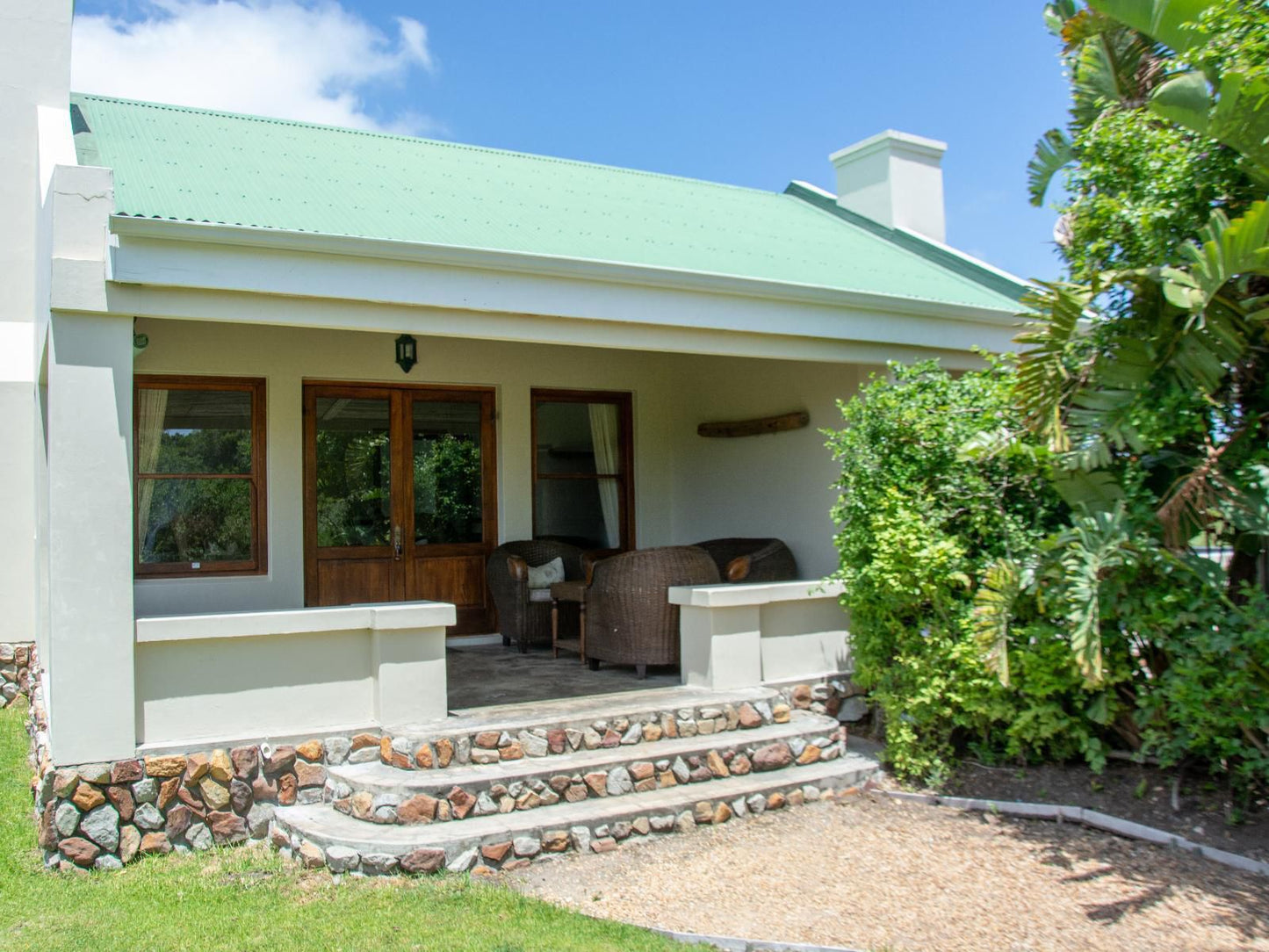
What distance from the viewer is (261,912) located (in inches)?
173

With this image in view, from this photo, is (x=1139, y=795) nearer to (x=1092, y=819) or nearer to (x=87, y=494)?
(x=1092, y=819)

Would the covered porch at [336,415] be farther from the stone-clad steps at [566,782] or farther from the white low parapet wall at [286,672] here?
the stone-clad steps at [566,782]

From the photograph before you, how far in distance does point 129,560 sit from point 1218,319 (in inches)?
217

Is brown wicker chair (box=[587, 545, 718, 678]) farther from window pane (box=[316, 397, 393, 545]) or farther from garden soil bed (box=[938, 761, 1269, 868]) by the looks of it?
window pane (box=[316, 397, 393, 545])

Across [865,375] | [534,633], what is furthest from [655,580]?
[865,375]

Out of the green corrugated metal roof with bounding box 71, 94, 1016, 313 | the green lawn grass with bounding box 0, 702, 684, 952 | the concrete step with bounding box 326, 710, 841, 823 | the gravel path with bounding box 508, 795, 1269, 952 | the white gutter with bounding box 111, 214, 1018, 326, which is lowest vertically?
the gravel path with bounding box 508, 795, 1269, 952

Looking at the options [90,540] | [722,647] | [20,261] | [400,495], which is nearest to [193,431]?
[400,495]

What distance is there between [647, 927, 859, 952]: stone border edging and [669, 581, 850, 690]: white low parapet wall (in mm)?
2454

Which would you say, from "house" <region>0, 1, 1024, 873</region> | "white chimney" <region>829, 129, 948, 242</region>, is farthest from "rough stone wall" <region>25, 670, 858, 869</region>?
"white chimney" <region>829, 129, 948, 242</region>

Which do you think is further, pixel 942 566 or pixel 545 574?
pixel 545 574

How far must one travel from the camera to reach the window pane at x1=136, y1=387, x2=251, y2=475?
24.9ft

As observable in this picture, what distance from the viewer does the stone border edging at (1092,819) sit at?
15.6 ft

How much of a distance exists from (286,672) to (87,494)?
1.37m

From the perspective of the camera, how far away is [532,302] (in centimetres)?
594
